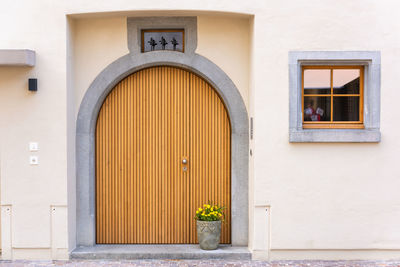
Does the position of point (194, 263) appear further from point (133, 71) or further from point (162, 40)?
point (162, 40)

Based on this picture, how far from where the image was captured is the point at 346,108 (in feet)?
22.0

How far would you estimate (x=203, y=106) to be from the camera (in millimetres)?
7074

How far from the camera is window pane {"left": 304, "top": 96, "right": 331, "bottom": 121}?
21.9 feet

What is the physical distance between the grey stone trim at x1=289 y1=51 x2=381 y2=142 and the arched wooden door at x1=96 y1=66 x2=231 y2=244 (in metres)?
1.10

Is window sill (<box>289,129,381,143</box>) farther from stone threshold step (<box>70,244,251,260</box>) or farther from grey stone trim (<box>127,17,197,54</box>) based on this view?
grey stone trim (<box>127,17,197,54</box>)

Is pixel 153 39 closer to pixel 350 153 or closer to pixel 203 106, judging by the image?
pixel 203 106

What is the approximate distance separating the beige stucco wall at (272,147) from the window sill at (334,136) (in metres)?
0.10

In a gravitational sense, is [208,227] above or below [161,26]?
below

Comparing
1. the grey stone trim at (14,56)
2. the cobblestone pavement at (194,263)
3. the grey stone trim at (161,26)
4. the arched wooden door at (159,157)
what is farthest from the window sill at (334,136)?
the grey stone trim at (14,56)

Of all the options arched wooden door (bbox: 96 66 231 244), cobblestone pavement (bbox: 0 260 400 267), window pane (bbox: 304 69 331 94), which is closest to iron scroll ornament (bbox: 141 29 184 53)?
arched wooden door (bbox: 96 66 231 244)

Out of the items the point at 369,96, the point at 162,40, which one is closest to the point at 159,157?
the point at 162,40

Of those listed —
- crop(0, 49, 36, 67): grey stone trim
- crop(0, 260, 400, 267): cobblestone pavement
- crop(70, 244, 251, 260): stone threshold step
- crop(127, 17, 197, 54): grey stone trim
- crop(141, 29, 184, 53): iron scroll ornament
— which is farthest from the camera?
crop(141, 29, 184, 53): iron scroll ornament

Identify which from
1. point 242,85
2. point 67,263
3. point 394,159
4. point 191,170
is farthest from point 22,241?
point 394,159

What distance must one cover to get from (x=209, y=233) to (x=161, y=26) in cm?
311
